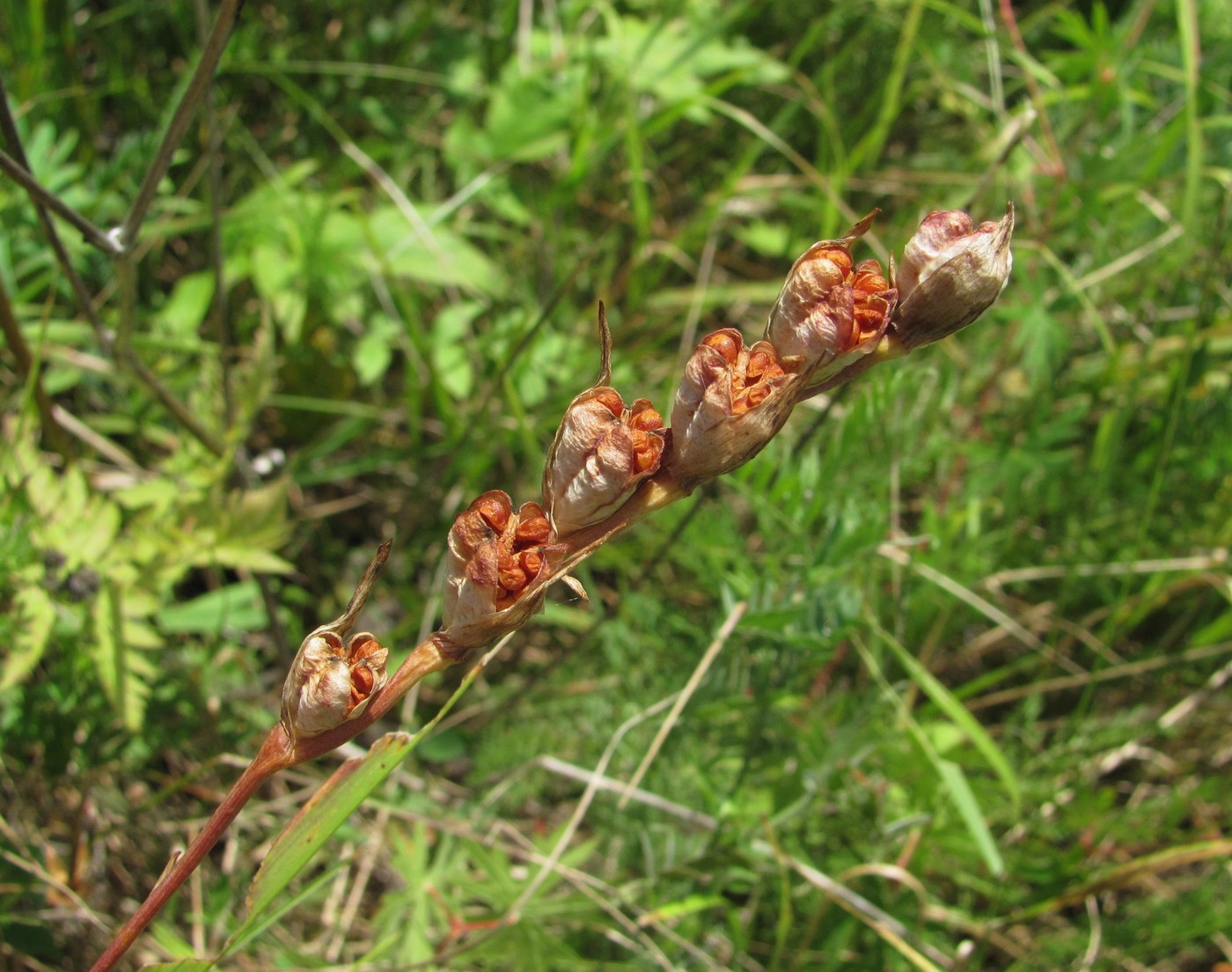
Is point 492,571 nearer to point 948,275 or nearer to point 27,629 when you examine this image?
point 948,275

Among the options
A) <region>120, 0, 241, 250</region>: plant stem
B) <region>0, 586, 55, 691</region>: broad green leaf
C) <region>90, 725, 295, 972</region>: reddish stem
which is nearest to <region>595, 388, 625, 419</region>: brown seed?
<region>90, 725, 295, 972</region>: reddish stem

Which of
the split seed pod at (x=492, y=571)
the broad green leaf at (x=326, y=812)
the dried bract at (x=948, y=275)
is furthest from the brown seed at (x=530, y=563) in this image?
the dried bract at (x=948, y=275)

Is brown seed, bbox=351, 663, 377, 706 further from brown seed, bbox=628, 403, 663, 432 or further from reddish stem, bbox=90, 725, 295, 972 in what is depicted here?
brown seed, bbox=628, 403, 663, 432

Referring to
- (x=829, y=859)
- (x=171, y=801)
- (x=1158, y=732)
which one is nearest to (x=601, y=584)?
(x=829, y=859)

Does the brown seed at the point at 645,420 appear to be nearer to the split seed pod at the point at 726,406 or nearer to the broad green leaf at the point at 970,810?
the split seed pod at the point at 726,406

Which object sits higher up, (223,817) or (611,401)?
(611,401)

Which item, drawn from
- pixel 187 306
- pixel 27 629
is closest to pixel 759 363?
pixel 27 629

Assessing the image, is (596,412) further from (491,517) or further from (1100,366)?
(1100,366)
